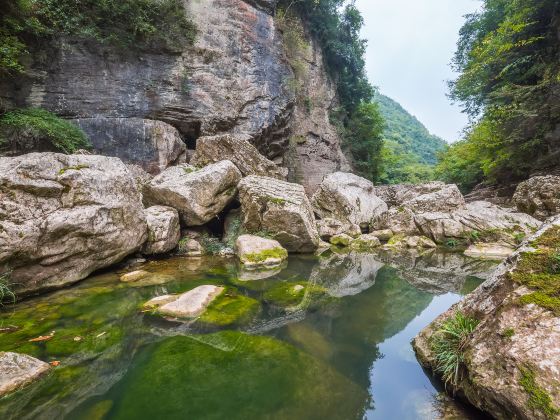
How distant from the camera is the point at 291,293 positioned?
5.53 m

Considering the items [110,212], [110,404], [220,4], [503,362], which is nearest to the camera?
[503,362]

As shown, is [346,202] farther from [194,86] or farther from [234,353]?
[234,353]

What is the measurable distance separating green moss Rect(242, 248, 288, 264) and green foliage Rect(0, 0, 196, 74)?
974 centimetres

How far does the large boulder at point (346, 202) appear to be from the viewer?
12.6m

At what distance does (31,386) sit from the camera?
2.70 meters

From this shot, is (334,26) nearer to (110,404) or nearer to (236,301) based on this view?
(236,301)

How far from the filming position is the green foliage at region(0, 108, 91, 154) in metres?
9.17

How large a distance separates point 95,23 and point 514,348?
658 inches

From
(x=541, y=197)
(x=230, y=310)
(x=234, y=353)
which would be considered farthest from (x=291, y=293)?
(x=541, y=197)

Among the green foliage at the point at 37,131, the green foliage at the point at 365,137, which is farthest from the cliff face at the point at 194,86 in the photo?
the green foliage at the point at 365,137

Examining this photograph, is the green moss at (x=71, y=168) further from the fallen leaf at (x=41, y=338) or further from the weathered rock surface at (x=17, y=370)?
the weathered rock surface at (x=17, y=370)

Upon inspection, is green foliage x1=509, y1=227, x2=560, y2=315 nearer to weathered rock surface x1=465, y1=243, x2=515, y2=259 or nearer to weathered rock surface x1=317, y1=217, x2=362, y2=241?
weathered rock surface x1=465, y1=243, x2=515, y2=259

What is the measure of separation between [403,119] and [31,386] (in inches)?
2882

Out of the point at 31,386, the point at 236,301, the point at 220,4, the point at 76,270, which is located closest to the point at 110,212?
the point at 76,270
